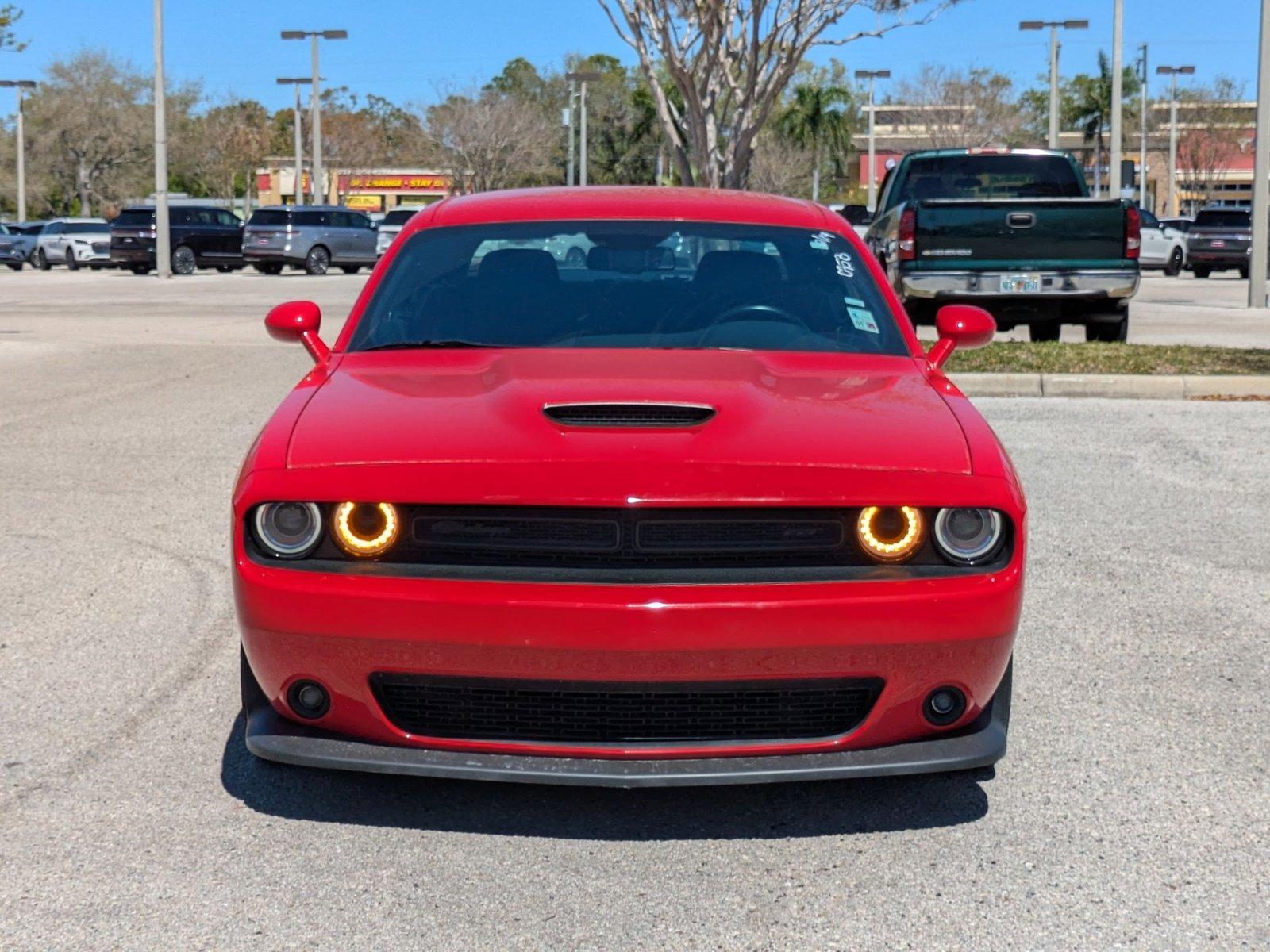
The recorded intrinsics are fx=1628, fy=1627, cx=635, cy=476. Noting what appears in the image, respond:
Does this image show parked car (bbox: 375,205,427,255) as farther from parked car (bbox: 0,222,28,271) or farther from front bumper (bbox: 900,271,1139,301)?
front bumper (bbox: 900,271,1139,301)

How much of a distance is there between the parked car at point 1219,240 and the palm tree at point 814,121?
1781 inches

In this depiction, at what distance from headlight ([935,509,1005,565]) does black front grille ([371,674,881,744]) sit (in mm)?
333

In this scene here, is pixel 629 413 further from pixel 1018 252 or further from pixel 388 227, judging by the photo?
pixel 388 227

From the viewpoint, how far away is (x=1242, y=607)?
19.2ft

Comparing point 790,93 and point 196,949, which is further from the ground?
point 790,93

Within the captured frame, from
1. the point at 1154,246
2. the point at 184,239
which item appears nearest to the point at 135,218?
the point at 184,239

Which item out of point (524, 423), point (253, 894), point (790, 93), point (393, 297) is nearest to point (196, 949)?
point (253, 894)

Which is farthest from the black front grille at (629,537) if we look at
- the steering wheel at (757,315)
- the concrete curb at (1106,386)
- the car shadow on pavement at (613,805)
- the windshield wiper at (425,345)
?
the concrete curb at (1106,386)

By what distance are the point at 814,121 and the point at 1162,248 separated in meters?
46.8

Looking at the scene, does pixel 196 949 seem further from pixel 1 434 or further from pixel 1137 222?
pixel 1137 222

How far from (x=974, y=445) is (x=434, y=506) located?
1234 mm

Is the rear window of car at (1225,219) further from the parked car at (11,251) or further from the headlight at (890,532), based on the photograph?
the headlight at (890,532)

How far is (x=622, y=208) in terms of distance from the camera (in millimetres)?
5195

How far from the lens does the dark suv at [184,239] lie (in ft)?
128
